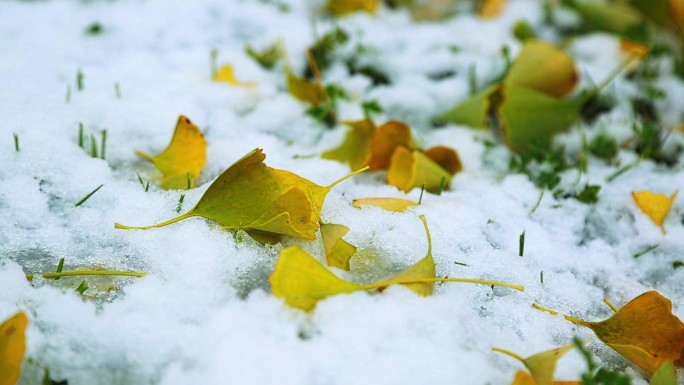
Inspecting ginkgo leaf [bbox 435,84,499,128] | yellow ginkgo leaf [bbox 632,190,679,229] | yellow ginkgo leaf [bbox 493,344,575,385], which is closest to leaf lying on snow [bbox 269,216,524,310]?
yellow ginkgo leaf [bbox 493,344,575,385]

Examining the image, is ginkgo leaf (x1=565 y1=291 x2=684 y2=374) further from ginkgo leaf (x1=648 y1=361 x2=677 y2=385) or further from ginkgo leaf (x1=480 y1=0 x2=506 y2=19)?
ginkgo leaf (x1=480 y1=0 x2=506 y2=19)

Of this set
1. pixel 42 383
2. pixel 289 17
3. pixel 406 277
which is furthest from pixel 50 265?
pixel 289 17

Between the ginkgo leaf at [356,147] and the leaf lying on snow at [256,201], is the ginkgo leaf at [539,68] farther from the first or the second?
the leaf lying on snow at [256,201]

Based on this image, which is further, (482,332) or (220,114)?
(220,114)

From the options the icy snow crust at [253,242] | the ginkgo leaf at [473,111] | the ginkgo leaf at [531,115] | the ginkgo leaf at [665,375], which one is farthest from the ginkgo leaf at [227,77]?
the ginkgo leaf at [665,375]

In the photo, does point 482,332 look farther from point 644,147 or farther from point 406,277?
point 644,147

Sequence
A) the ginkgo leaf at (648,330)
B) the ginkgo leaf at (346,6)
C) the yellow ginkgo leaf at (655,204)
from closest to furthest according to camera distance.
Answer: the ginkgo leaf at (648,330) → the yellow ginkgo leaf at (655,204) → the ginkgo leaf at (346,6)
